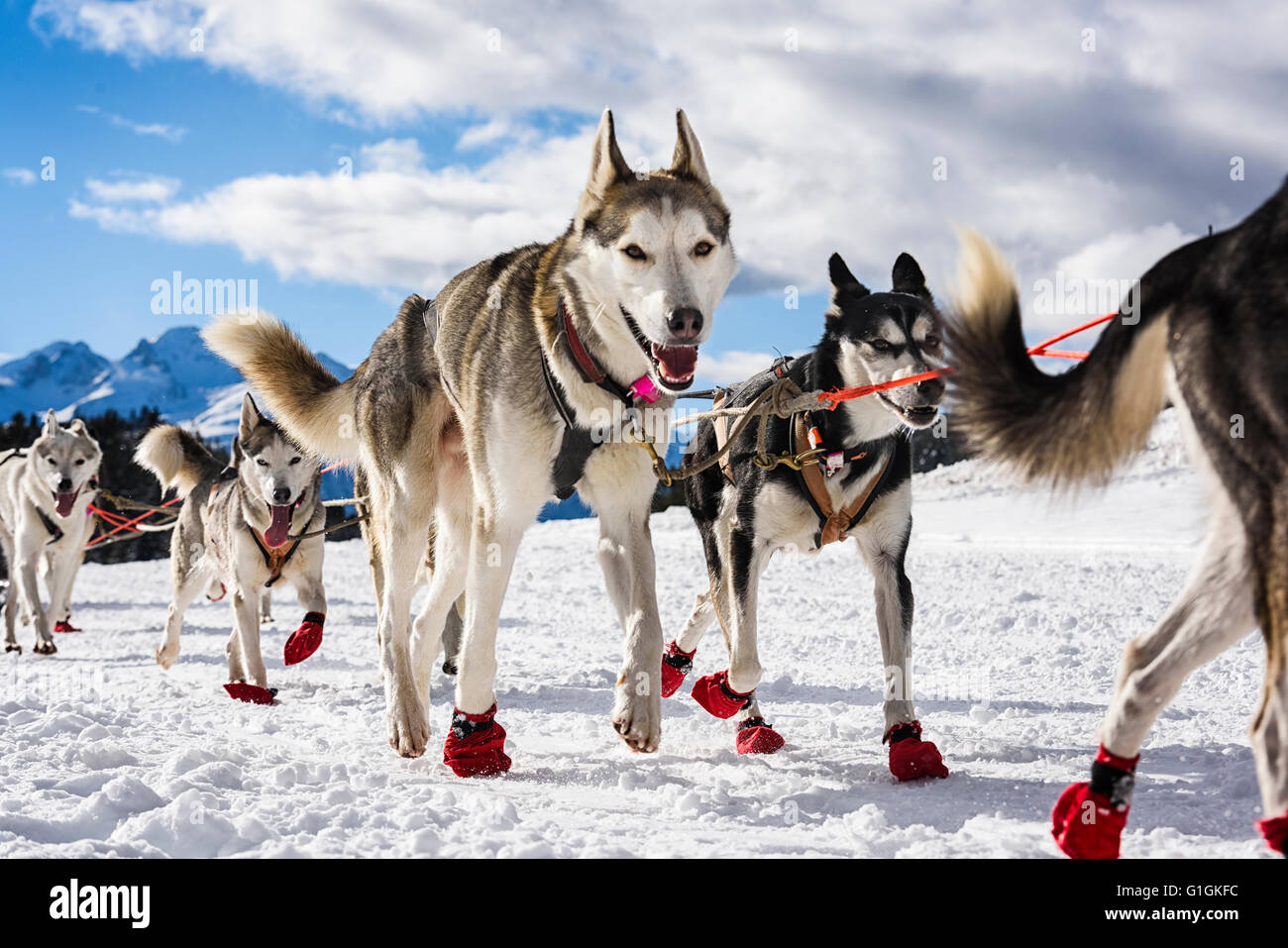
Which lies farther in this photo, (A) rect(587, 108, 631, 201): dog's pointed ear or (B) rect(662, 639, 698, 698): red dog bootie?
(B) rect(662, 639, 698, 698): red dog bootie

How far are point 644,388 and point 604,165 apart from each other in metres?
0.75

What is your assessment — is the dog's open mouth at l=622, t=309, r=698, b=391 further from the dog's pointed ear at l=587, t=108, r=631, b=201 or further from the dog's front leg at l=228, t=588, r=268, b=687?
the dog's front leg at l=228, t=588, r=268, b=687

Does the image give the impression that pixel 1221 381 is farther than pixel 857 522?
No

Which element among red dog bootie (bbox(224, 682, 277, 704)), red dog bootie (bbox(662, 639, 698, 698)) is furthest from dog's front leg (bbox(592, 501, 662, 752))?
red dog bootie (bbox(224, 682, 277, 704))

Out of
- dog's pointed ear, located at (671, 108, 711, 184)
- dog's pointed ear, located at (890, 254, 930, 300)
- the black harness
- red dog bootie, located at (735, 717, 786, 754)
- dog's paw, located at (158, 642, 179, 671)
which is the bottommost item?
red dog bootie, located at (735, 717, 786, 754)

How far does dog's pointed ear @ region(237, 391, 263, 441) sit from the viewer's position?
6.64 m

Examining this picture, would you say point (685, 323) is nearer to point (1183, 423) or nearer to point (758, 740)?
point (1183, 423)

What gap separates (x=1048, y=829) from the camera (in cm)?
291

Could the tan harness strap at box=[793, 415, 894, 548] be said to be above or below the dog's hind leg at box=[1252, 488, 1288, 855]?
above

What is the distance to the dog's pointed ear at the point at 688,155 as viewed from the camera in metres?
3.57

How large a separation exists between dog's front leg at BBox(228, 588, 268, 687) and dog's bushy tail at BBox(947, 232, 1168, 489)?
452 cm
